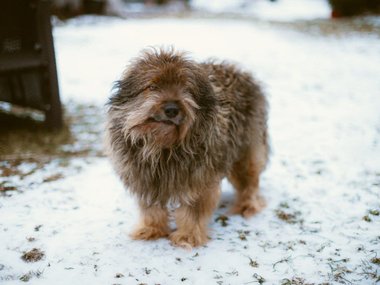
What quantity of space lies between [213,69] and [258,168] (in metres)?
1.02

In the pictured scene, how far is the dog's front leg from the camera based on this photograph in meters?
3.07

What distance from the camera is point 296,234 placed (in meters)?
3.24

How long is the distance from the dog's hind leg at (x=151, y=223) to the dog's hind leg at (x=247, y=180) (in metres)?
0.79

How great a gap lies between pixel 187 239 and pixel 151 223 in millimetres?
321

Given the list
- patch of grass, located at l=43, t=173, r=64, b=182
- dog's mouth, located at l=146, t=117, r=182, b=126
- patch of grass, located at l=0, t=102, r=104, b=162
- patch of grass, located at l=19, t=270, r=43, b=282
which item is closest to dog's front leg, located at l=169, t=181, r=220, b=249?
dog's mouth, located at l=146, t=117, r=182, b=126

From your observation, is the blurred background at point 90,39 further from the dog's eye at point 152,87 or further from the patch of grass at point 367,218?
the patch of grass at point 367,218

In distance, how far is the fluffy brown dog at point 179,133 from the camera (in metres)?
2.64

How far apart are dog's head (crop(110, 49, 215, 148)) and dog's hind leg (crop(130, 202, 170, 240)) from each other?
0.63 m

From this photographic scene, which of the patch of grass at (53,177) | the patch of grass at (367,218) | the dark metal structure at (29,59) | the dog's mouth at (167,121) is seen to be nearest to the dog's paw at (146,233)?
the dog's mouth at (167,121)

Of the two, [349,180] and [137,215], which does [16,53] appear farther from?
[349,180]

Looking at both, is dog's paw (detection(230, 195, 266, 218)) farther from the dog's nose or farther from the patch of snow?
the patch of snow

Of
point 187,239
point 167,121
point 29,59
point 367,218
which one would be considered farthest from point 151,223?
point 29,59

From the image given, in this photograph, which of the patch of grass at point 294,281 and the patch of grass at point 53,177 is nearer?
the patch of grass at point 294,281

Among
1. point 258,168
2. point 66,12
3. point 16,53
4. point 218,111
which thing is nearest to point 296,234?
point 258,168
